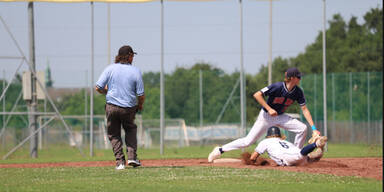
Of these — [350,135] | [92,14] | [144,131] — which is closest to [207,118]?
[144,131]

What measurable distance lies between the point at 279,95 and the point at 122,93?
108 inches

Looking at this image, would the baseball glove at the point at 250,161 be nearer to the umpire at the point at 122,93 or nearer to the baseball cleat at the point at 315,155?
the baseball cleat at the point at 315,155

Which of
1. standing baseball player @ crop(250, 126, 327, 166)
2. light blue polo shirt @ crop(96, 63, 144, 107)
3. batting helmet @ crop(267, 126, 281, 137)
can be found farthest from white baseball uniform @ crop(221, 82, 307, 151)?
light blue polo shirt @ crop(96, 63, 144, 107)

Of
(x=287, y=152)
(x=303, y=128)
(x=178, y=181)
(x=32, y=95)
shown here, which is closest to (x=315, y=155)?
(x=287, y=152)

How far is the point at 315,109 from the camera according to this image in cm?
3231

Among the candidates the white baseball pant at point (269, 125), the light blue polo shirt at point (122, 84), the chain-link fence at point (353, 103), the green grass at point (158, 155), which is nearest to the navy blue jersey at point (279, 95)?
the white baseball pant at point (269, 125)

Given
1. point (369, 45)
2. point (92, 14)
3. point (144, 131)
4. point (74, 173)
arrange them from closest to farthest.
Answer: point (74, 173) < point (92, 14) < point (144, 131) < point (369, 45)

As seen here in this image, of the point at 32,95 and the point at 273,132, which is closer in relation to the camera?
the point at 273,132

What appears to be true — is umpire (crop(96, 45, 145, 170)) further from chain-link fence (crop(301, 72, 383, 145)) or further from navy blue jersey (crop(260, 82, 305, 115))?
chain-link fence (crop(301, 72, 383, 145))

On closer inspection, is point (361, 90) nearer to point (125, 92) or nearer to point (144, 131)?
point (144, 131)

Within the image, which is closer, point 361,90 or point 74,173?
A: point 74,173

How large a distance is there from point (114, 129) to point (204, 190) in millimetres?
3477

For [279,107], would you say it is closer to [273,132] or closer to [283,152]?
[273,132]

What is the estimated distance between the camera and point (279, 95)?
11.7 meters
